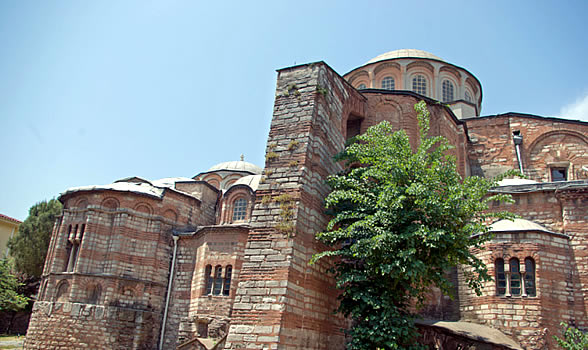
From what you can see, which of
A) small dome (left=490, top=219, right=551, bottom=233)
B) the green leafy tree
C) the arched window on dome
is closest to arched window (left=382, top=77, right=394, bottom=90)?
the arched window on dome

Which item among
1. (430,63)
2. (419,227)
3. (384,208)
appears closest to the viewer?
(419,227)

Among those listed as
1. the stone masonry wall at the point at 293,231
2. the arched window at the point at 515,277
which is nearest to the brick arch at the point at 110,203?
the stone masonry wall at the point at 293,231

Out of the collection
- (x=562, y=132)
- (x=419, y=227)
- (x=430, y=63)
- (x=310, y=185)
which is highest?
(x=430, y=63)

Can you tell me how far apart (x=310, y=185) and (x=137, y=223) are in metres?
12.5

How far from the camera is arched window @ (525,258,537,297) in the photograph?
1351cm

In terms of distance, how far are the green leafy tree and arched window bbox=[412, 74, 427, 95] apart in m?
12.8

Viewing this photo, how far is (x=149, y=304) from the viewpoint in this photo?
66.1 feet

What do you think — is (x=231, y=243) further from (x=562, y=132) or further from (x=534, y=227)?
(x=562, y=132)

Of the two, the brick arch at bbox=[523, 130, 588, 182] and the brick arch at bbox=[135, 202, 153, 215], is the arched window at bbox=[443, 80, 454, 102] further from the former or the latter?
the brick arch at bbox=[135, 202, 153, 215]

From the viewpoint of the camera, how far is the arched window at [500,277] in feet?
45.3

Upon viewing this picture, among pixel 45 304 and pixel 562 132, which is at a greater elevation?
pixel 562 132

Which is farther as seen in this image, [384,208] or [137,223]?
[137,223]

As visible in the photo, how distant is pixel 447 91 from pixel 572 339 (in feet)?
44.9

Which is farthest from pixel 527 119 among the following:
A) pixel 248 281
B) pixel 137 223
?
pixel 137 223
